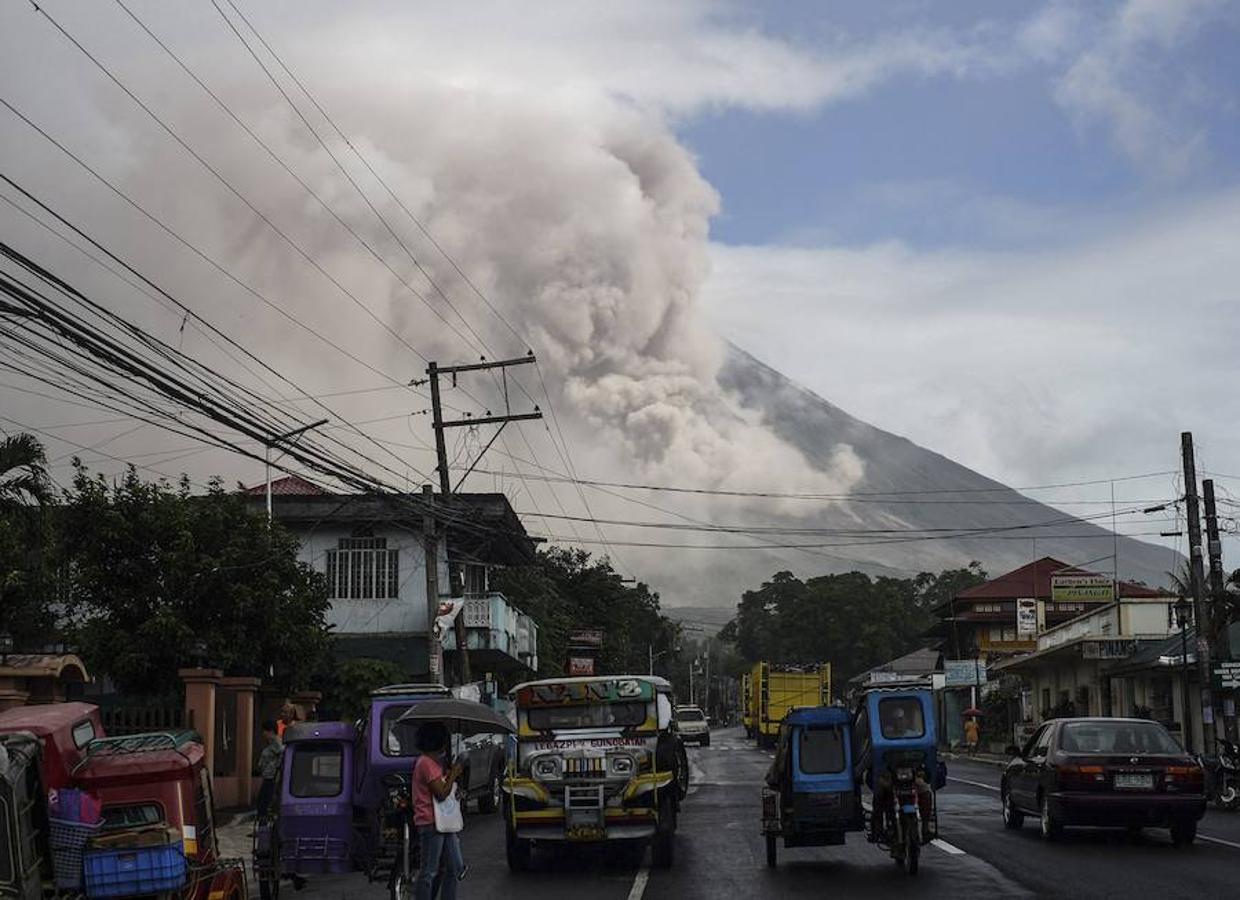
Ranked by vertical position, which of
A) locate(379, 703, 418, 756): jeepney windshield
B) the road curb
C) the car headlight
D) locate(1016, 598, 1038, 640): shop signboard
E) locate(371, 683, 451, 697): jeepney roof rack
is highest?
locate(1016, 598, 1038, 640): shop signboard

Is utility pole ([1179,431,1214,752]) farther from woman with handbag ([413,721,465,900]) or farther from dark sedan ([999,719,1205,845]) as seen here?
woman with handbag ([413,721,465,900])

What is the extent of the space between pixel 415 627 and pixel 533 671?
41.6ft

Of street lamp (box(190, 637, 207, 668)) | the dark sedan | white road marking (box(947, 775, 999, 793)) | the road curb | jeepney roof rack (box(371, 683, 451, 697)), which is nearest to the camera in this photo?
the dark sedan

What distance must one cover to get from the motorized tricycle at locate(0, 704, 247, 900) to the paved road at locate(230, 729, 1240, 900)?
416cm

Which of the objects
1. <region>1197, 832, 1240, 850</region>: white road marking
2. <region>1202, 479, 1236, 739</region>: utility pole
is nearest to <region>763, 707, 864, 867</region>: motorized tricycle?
<region>1197, 832, 1240, 850</region>: white road marking

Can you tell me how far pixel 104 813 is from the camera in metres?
10.9

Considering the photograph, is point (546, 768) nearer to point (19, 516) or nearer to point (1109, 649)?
point (19, 516)

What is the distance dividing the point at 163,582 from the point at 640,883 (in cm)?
1803

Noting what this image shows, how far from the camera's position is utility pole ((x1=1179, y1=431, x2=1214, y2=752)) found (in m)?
33.4

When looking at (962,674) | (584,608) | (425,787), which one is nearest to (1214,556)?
(425,787)

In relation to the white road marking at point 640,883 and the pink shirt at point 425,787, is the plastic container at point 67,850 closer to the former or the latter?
the pink shirt at point 425,787

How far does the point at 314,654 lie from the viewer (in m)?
32.7

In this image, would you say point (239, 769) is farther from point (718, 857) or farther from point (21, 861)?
point (21, 861)

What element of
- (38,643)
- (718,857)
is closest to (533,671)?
(38,643)
